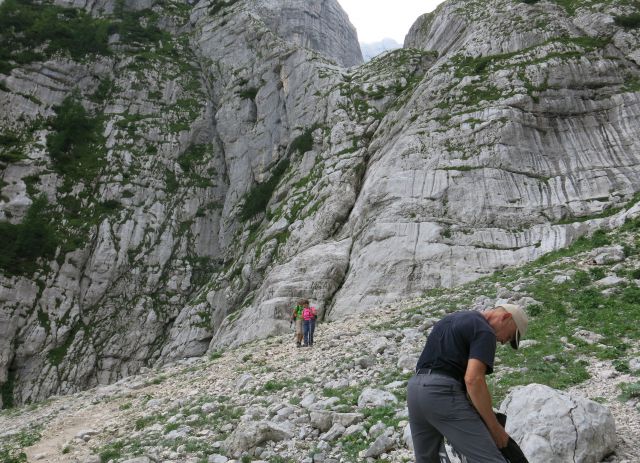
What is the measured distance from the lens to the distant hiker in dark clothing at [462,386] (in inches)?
173

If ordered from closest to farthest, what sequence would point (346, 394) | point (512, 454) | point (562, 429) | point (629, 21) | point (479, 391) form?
point (479, 391)
point (512, 454)
point (562, 429)
point (346, 394)
point (629, 21)

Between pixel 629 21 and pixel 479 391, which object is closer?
pixel 479 391

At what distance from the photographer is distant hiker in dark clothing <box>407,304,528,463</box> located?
4.39 m

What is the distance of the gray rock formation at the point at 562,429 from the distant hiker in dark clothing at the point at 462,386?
6.58ft

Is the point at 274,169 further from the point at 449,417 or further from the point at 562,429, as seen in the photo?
the point at 449,417

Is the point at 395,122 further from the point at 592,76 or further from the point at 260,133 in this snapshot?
the point at 260,133

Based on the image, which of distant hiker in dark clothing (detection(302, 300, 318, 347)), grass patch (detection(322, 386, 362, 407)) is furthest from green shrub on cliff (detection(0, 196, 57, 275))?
grass patch (detection(322, 386, 362, 407))

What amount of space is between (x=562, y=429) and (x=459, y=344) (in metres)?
2.84

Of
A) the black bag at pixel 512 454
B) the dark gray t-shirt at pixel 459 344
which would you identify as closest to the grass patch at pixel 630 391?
the black bag at pixel 512 454

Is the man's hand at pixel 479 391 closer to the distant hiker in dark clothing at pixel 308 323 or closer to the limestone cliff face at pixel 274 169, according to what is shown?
the distant hiker in dark clothing at pixel 308 323

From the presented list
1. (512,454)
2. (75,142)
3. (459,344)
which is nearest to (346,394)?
(512,454)

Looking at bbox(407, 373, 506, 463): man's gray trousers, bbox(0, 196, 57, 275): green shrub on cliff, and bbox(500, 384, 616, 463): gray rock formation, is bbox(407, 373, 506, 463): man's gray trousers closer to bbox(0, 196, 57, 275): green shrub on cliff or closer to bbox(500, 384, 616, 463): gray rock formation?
bbox(500, 384, 616, 463): gray rock formation

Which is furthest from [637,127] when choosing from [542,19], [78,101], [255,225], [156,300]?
[78,101]

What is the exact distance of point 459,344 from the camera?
467 centimetres
